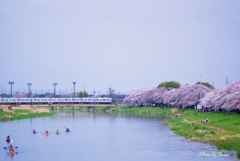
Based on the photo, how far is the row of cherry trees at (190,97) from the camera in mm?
52303

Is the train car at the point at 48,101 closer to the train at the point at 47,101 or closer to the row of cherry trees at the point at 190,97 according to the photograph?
the train at the point at 47,101

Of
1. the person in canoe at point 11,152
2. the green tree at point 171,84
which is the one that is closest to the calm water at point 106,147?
the person in canoe at point 11,152

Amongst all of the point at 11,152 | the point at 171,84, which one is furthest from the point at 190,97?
the point at 11,152

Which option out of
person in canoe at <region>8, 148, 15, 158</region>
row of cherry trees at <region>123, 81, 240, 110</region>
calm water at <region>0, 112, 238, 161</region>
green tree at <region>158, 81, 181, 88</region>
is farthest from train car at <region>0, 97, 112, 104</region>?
person in canoe at <region>8, 148, 15, 158</region>

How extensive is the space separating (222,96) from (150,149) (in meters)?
27.5

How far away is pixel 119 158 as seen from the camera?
88.9 ft

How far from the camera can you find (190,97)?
7381 cm

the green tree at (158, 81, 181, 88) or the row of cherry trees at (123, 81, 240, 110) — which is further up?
the green tree at (158, 81, 181, 88)

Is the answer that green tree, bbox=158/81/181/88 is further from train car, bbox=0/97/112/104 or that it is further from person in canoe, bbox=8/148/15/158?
person in canoe, bbox=8/148/15/158

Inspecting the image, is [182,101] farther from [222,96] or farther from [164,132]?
[164,132]

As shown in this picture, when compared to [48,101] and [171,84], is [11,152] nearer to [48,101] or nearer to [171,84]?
[171,84]

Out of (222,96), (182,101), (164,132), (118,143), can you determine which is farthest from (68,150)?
(182,101)

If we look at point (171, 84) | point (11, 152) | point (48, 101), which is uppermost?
point (171, 84)

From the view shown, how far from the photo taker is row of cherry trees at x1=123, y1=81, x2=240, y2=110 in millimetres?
52303
